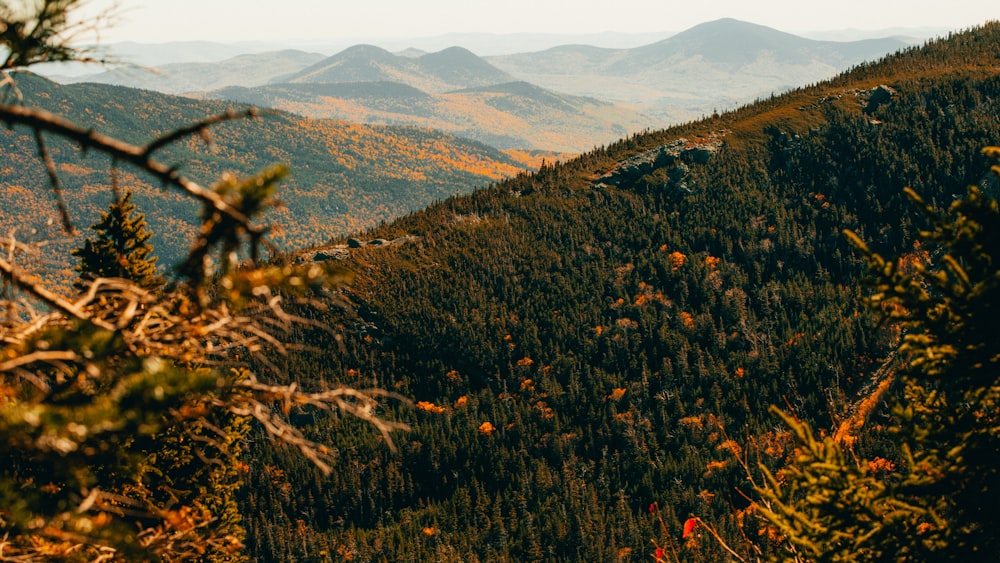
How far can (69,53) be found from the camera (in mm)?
8609

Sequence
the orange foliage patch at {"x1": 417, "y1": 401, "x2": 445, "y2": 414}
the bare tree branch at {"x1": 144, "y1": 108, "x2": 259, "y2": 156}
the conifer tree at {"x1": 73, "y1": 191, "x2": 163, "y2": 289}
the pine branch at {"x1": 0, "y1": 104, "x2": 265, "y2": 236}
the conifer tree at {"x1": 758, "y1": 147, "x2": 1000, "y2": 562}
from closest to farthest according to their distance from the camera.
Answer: the bare tree branch at {"x1": 144, "y1": 108, "x2": 259, "y2": 156} → the pine branch at {"x1": 0, "y1": 104, "x2": 265, "y2": 236} → the conifer tree at {"x1": 758, "y1": 147, "x2": 1000, "y2": 562} → the conifer tree at {"x1": 73, "y1": 191, "x2": 163, "y2": 289} → the orange foliage patch at {"x1": 417, "y1": 401, "x2": 445, "y2": 414}

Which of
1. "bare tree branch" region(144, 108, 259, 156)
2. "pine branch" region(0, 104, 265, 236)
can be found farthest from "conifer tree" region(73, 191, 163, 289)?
"bare tree branch" region(144, 108, 259, 156)

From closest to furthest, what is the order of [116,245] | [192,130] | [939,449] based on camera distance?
1. [192,130]
2. [939,449]
3. [116,245]

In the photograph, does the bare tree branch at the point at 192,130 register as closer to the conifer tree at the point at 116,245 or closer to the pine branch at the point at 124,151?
the pine branch at the point at 124,151

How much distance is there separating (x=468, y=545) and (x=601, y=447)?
173 ft

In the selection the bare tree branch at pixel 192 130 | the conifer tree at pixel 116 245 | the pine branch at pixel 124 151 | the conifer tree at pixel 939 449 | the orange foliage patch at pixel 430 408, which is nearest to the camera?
the bare tree branch at pixel 192 130

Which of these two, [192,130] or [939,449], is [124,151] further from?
[939,449]

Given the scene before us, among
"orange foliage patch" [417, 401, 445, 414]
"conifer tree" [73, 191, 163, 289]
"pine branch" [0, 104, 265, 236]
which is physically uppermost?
"pine branch" [0, 104, 265, 236]

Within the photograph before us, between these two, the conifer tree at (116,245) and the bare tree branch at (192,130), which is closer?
the bare tree branch at (192,130)

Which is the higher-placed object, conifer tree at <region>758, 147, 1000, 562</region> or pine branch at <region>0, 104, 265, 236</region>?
pine branch at <region>0, 104, 265, 236</region>

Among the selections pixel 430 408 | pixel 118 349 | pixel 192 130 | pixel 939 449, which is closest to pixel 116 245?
pixel 118 349

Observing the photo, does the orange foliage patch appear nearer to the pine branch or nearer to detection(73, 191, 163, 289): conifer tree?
detection(73, 191, 163, 289): conifer tree

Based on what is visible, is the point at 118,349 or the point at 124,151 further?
the point at 118,349

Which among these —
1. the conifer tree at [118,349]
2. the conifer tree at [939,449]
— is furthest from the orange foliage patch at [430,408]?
the conifer tree at [118,349]
